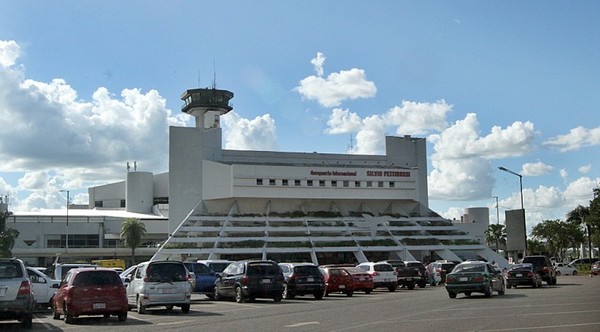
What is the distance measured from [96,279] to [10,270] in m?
2.65

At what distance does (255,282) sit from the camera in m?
27.7

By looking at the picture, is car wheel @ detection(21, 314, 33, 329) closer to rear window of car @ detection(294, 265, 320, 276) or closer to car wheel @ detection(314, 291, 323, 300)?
rear window of car @ detection(294, 265, 320, 276)

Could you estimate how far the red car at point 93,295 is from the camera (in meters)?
19.8

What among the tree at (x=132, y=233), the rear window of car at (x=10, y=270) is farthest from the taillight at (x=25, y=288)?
the tree at (x=132, y=233)

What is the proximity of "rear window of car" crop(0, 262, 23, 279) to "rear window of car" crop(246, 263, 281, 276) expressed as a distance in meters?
11.1

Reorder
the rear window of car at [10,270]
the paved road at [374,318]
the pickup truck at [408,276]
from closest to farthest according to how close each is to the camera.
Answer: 1. the paved road at [374,318]
2. the rear window of car at [10,270]
3. the pickup truck at [408,276]

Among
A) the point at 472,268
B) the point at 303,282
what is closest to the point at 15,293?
the point at 303,282

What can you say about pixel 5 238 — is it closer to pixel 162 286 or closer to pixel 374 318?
pixel 162 286

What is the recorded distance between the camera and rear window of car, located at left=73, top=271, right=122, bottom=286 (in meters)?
20.0

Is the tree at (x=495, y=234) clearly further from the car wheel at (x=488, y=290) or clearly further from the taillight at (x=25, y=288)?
the taillight at (x=25, y=288)

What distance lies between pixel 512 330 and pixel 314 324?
196 inches

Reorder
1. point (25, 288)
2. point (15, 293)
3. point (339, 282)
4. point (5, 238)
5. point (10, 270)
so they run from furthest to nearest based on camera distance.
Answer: point (5, 238)
point (339, 282)
point (10, 270)
point (25, 288)
point (15, 293)

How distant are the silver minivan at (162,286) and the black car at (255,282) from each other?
4.95m

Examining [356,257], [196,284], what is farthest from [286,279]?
[356,257]
